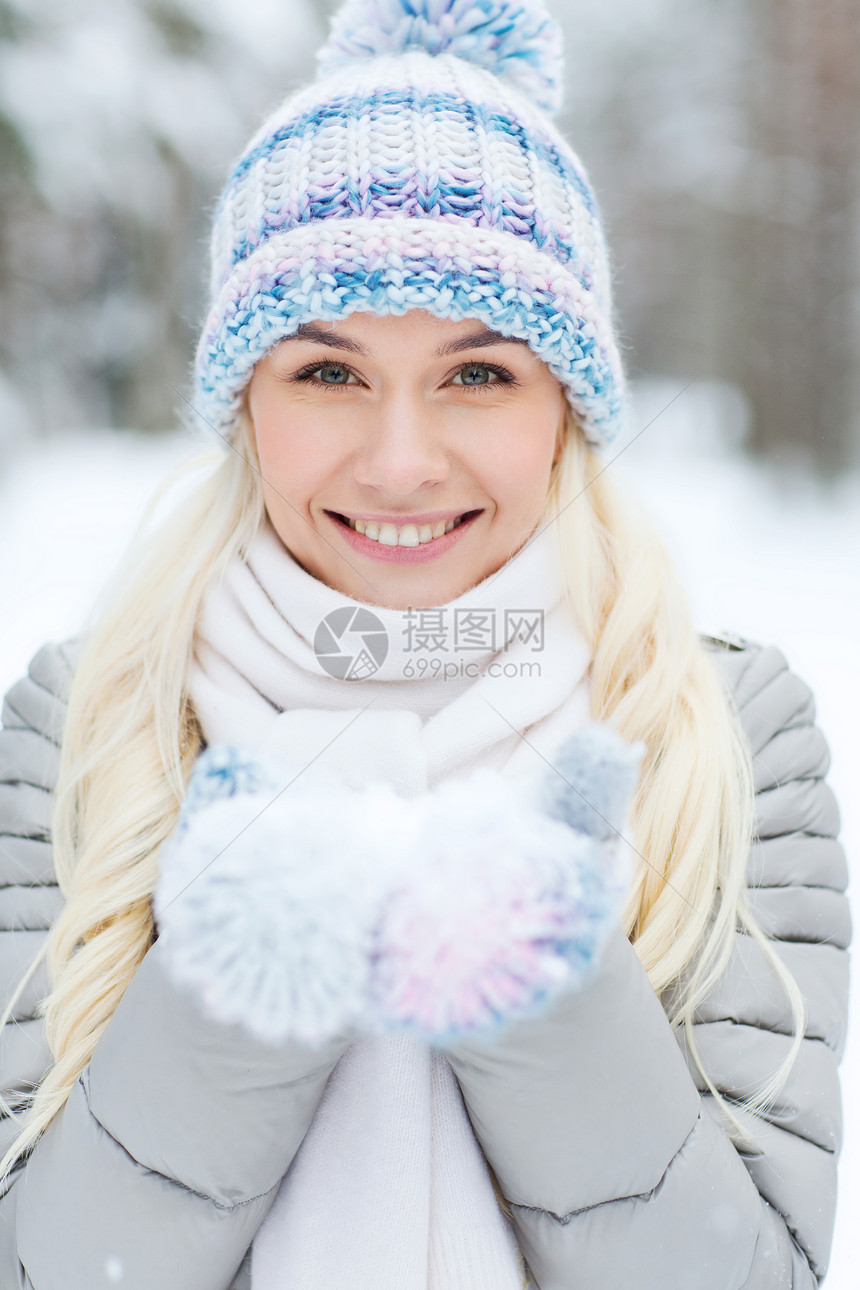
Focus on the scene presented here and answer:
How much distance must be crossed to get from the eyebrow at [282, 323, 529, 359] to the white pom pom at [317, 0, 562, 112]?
41cm

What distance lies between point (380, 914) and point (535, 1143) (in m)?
0.36

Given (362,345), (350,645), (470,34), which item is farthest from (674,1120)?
(470,34)

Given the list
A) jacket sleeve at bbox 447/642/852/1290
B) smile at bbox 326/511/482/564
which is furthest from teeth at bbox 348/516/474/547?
jacket sleeve at bbox 447/642/852/1290

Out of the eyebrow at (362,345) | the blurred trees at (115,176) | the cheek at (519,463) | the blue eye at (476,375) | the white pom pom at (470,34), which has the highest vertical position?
the blurred trees at (115,176)

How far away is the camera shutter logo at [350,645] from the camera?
1.00 metres

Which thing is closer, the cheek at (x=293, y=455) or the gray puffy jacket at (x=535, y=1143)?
the gray puffy jacket at (x=535, y=1143)

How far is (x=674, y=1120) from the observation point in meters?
0.73

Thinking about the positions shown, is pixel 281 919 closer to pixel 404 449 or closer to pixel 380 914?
pixel 380 914

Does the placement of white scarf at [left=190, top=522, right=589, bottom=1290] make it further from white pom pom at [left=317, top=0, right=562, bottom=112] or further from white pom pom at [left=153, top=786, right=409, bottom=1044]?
white pom pom at [left=317, top=0, right=562, bottom=112]

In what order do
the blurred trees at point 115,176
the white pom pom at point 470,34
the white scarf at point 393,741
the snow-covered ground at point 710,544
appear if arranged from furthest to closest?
the blurred trees at point 115,176 < the snow-covered ground at point 710,544 < the white pom pom at point 470,34 < the white scarf at point 393,741

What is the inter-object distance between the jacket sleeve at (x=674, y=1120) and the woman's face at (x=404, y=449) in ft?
1.62

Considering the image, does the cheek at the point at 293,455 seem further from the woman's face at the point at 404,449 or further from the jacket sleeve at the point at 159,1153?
the jacket sleeve at the point at 159,1153

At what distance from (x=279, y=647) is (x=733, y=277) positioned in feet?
16.6

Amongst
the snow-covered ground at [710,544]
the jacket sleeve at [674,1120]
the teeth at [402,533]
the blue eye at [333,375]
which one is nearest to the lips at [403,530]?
the teeth at [402,533]
